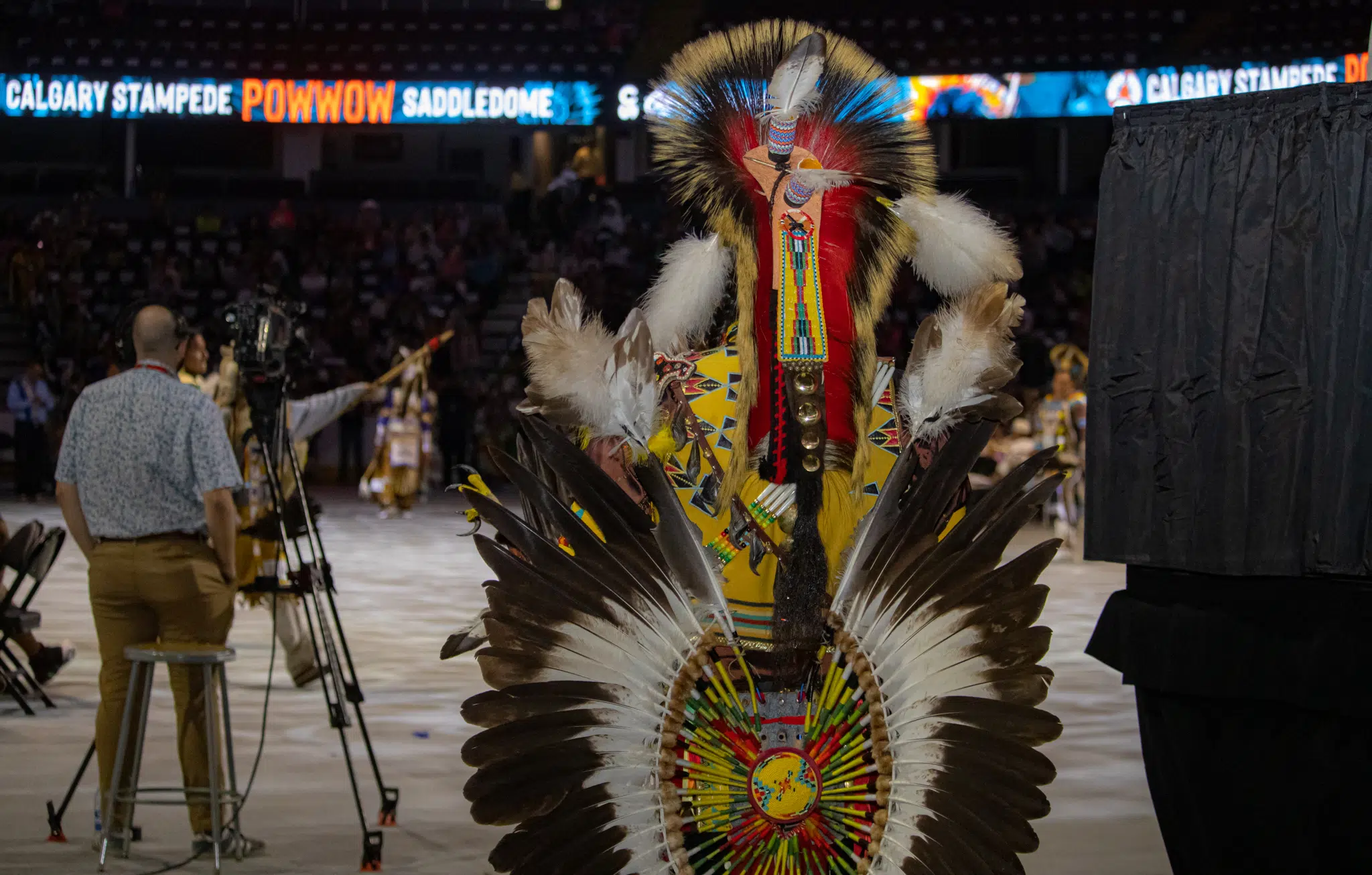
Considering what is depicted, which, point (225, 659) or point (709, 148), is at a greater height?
point (709, 148)

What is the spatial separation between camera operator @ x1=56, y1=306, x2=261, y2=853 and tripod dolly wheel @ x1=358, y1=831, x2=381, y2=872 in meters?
0.38

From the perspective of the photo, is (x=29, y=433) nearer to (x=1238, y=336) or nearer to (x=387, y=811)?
(x=387, y=811)

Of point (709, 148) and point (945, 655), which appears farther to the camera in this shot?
point (709, 148)

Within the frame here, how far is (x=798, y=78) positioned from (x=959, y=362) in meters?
0.55

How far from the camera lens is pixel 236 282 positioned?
21328 mm

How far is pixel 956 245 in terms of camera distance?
2818mm

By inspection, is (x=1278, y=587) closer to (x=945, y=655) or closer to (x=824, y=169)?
(x=945, y=655)

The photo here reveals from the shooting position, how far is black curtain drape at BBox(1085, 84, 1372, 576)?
2.75m

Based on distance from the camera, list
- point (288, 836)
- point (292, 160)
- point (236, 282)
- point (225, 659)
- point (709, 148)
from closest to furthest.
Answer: point (709, 148) → point (225, 659) → point (288, 836) → point (236, 282) → point (292, 160)

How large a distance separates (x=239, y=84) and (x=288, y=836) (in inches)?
770

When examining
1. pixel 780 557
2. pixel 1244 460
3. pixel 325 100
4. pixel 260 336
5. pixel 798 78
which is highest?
pixel 325 100

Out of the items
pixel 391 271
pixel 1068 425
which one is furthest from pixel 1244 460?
pixel 391 271

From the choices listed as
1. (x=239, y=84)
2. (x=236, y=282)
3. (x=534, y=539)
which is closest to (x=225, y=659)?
(x=534, y=539)

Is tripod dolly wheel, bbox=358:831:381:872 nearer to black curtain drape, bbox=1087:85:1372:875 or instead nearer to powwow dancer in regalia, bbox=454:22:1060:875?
powwow dancer in regalia, bbox=454:22:1060:875
